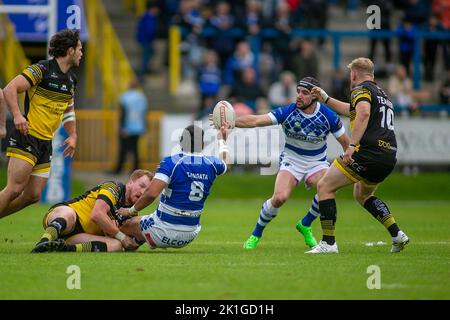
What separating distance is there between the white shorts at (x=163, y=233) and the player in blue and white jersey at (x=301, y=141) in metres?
1.77

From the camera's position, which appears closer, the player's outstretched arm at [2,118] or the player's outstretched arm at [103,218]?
the player's outstretched arm at [103,218]

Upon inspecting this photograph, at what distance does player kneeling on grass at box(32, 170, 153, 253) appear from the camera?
1225 cm

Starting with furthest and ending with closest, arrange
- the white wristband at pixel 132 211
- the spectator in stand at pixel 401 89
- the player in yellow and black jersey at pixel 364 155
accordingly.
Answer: the spectator in stand at pixel 401 89 < the player in yellow and black jersey at pixel 364 155 < the white wristband at pixel 132 211

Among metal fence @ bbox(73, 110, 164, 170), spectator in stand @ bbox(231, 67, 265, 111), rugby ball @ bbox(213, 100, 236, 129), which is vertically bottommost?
metal fence @ bbox(73, 110, 164, 170)

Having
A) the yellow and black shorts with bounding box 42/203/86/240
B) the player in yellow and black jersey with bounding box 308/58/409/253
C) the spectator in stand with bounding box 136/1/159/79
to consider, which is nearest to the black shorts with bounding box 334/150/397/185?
the player in yellow and black jersey with bounding box 308/58/409/253

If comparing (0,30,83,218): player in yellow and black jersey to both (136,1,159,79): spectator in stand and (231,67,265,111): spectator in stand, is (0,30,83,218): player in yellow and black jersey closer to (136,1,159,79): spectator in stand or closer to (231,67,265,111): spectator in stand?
(231,67,265,111): spectator in stand

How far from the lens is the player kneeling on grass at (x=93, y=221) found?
12.2 meters

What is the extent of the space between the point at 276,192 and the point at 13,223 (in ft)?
19.2

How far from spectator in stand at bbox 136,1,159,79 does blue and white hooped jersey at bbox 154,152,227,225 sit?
694 inches

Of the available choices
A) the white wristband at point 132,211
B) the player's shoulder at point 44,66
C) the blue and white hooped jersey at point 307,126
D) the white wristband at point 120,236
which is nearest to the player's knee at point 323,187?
the blue and white hooped jersey at point 307,126

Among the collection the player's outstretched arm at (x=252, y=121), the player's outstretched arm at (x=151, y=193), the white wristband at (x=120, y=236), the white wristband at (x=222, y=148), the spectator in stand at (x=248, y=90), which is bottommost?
the spectator in stand at (x=248, y=90)

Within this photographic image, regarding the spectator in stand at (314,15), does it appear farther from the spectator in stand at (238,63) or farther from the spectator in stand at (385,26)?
the spectator in stand at (238,63)
